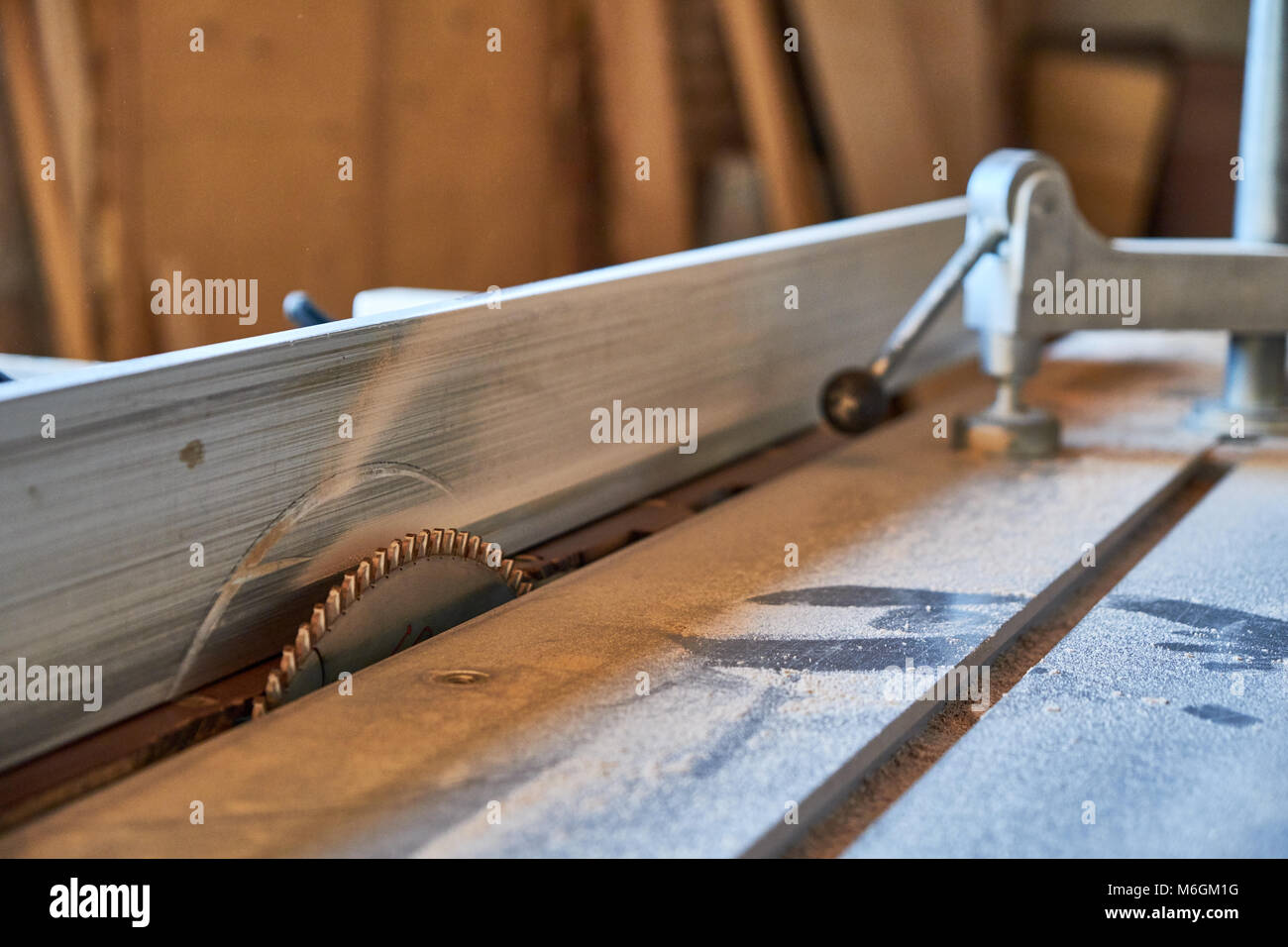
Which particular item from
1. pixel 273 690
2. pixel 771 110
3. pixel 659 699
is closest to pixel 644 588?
pixel 659 699

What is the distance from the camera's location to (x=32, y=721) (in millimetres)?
735

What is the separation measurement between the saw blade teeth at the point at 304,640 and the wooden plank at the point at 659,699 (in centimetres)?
3

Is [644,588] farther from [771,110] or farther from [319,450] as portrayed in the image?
[771,110]

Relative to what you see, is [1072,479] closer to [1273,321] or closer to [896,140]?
[1273,321]

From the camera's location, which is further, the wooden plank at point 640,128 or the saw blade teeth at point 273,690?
the wooden plank at point 640,128

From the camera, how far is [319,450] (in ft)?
2.95

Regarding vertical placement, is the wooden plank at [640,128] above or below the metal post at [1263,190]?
above

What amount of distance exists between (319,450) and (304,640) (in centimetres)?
14

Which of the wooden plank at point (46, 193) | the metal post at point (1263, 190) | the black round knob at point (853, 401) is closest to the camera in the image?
the black round knob at point (853, 401)

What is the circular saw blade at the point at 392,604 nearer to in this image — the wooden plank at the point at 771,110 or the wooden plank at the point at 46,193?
the wooden plank at the point at 46,193

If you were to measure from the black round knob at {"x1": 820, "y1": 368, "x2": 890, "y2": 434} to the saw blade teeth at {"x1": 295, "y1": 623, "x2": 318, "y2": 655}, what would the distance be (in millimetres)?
706

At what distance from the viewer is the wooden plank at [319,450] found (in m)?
0.74

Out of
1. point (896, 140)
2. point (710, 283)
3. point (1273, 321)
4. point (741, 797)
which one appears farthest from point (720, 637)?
point (896, 140)

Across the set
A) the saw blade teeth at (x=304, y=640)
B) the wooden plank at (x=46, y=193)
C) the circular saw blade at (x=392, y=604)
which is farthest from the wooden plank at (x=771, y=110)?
the saw blade teeth at (x=304, y=640)
